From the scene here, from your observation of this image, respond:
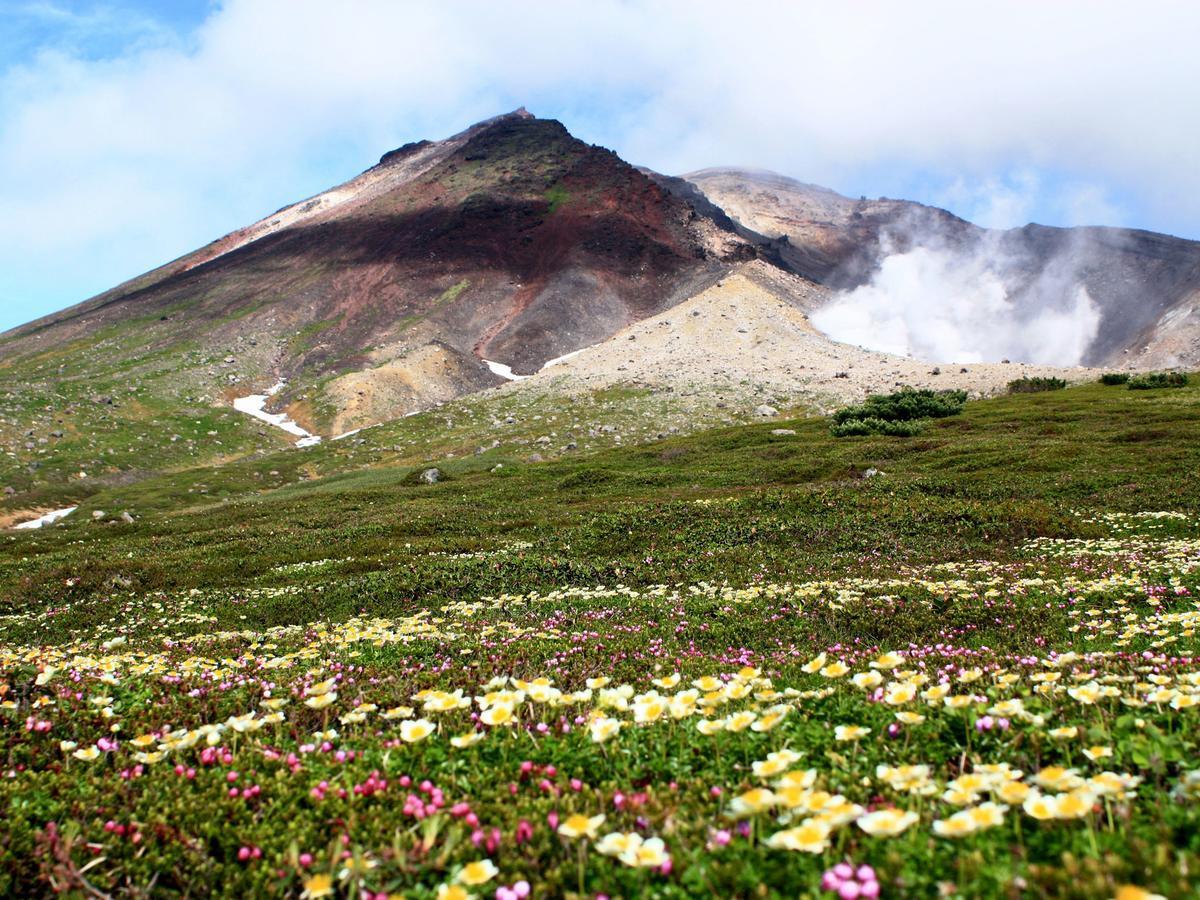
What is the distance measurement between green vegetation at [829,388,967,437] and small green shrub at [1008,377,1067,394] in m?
10.0

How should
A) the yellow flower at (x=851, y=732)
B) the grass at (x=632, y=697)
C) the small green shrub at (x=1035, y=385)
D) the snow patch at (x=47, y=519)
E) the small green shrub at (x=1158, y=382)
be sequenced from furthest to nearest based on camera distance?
the small green shrub at (x=1035, y=385) → the small green shrub at (x=1158, y=382) → the snow patch at (x=47, y=519) → the yellow flower at (x=851, y=732) → the grass at (x=632, y=697)

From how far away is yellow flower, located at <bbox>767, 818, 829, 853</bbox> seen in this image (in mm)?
2650

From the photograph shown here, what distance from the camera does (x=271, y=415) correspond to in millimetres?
83812

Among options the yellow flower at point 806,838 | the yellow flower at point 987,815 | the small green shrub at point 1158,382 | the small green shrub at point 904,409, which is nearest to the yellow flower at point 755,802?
the yellow flower at point 806,838

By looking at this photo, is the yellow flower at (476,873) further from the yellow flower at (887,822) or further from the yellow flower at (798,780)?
the yellow flower at (887,822)

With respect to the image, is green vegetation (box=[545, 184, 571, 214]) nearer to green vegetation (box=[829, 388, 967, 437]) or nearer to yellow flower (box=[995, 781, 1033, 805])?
green vegetation (box=[829, 388, 967, 437])

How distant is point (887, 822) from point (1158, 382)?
66.3 meters

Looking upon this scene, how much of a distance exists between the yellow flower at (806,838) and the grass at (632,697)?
0.10ft

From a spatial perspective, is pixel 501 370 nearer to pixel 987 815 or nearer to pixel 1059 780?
pixel 1059 780

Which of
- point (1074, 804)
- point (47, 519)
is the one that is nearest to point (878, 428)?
point (1074, 804)

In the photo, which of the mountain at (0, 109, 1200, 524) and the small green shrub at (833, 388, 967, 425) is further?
the mountain at (0, 109, 1200, 524)

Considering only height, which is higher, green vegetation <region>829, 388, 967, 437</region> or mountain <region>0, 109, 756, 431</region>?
mountain <region>0, 109, 756, 431</region>

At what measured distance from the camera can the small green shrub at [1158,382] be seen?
5347 cm

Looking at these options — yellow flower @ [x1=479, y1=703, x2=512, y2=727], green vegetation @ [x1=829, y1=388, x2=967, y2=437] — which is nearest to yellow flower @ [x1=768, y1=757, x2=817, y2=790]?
yellow flower @ [x1=479, y1=703, x2=512, y2=727]
